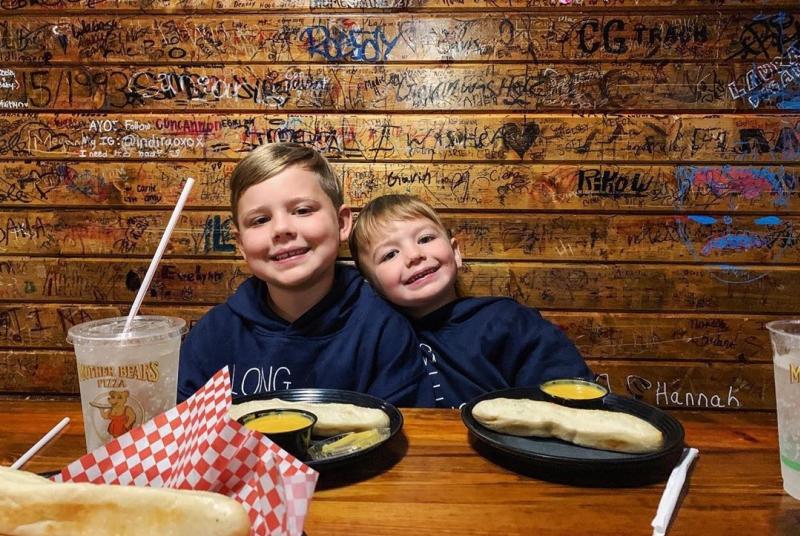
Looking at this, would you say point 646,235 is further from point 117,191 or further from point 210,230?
point 117,191

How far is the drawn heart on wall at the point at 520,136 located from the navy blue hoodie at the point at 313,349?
Answer: 126cm

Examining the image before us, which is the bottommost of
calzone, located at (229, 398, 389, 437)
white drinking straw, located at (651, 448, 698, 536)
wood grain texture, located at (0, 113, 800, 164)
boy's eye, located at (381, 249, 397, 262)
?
calzone, located at (229, 398, 389, 437)

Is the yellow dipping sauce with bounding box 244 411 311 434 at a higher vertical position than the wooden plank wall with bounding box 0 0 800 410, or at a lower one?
lower

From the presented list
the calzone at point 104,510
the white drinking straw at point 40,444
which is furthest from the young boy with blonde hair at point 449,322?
the calzone at point 104,510

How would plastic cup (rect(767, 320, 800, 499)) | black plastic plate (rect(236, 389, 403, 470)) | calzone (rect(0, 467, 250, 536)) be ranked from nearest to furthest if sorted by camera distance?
1. calzone (rect(0, 467, 250, 536))
2. plastic cup (rect(767, 320, 800, 499))
3. black plastic plate (rect(236, 389, 403, 470))

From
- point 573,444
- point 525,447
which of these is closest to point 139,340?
point 525,447

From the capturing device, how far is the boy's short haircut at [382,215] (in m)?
2.50

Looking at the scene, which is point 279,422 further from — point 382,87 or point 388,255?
point 382,87

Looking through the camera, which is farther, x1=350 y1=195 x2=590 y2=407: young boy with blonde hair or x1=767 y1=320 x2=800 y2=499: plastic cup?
x1=350 y1=195 x2=590 y2=407: young boy with blonde hair

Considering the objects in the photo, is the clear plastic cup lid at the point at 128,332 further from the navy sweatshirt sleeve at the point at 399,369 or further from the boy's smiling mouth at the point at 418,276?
the boy's smiling mouth at the point at 418,276

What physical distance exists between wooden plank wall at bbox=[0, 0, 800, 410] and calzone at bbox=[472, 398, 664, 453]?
5.90ft

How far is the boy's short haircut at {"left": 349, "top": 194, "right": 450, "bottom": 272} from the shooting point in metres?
2.50

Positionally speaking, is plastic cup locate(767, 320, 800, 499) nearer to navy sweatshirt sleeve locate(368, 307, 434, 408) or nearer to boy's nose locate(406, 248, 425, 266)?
navy sweatshirt sleeve locate(368, 307, 434, 408)

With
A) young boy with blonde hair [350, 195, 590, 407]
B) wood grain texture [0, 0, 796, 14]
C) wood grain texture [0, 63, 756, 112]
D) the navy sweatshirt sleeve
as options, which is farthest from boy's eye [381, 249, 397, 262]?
wood grain texture [0, 0, 796, 14]
